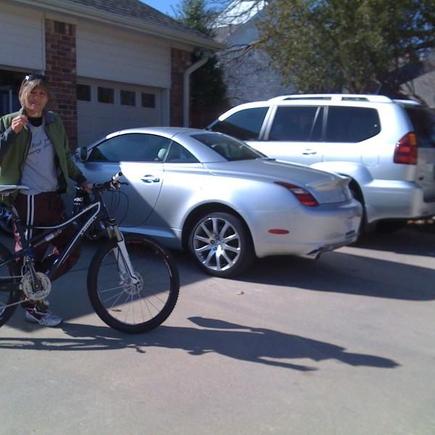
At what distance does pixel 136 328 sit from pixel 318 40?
8095 mm

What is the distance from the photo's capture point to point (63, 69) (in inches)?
412

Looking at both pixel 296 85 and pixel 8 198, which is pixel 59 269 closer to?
pixel 8 198

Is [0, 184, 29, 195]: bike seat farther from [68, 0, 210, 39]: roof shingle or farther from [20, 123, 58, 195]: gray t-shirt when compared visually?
[68, 0, 210, 39]: roof shingle

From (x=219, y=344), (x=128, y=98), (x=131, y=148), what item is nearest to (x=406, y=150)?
(x=131, y=148)

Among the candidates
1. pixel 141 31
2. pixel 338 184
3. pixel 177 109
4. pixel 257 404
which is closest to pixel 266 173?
pixel 338 184

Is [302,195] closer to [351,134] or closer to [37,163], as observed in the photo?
[351,134]

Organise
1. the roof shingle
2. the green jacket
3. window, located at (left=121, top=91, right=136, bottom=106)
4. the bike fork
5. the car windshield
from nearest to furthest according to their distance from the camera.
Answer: the green jacket → the bike fork → the car windshield → the roof shingle → window, located at (left=121, top=91, right=136, bottom=106)

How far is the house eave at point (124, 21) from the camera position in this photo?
9656 mm

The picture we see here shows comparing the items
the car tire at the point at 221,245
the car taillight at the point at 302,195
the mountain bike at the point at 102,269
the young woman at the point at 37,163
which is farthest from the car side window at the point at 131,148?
the mountain bike at the point at 102,269

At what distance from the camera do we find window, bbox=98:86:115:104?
1173 centimetres

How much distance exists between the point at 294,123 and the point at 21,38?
4400 millimetres

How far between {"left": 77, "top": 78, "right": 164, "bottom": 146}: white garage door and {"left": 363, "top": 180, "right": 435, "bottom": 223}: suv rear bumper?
561cm

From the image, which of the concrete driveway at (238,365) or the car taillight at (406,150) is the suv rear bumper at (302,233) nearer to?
the concrete driveway at (238,365)

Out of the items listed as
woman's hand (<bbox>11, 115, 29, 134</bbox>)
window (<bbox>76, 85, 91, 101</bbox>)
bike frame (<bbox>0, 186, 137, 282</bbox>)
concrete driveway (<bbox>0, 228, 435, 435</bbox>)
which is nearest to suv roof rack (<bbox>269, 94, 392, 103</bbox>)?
concrete driveway (<bbox>0, 228, 435, 435</bbox>)
